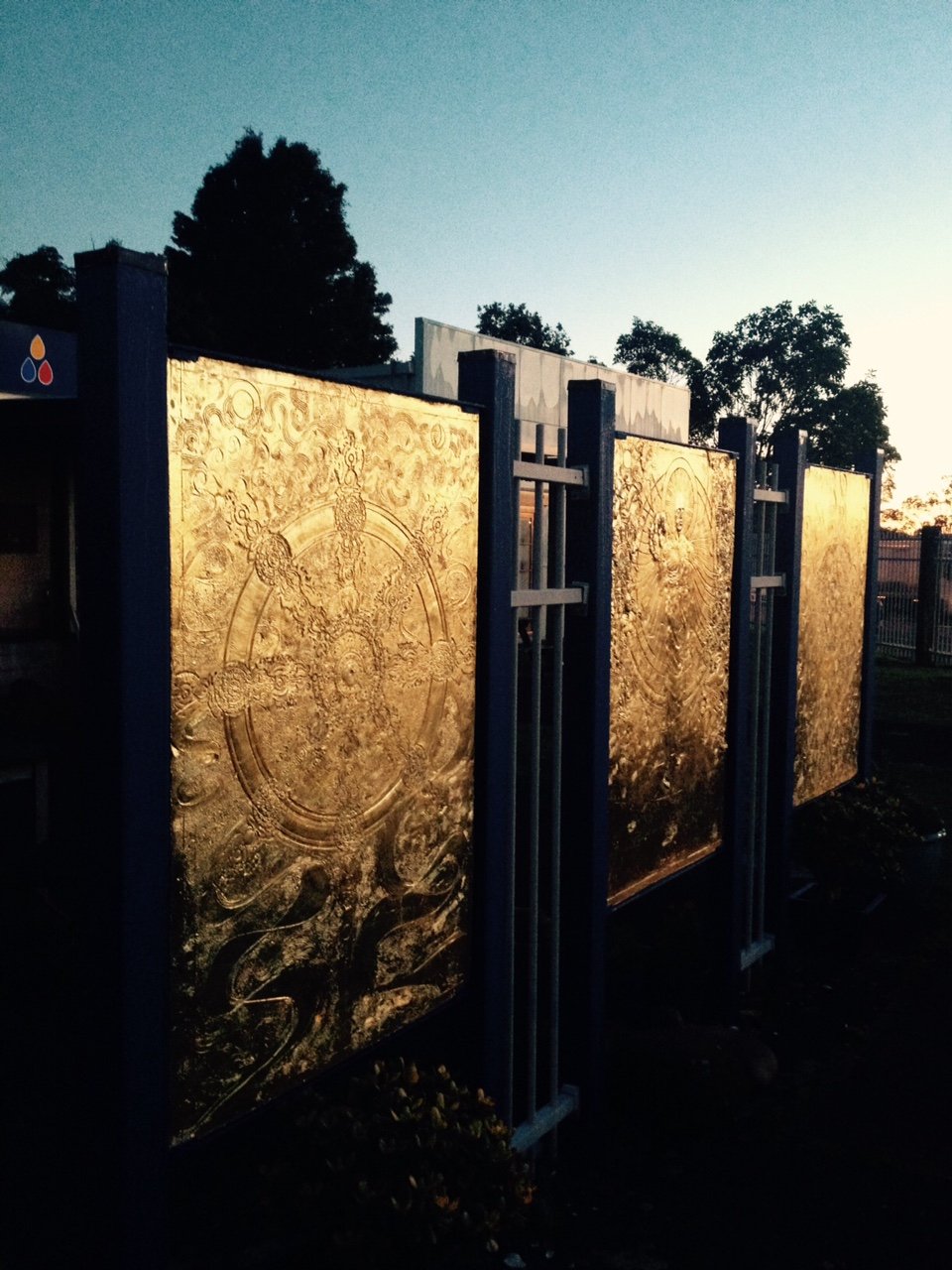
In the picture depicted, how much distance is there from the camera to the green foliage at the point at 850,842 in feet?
18.2

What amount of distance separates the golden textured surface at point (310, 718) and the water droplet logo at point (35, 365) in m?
6.27

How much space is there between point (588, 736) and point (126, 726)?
1.86m

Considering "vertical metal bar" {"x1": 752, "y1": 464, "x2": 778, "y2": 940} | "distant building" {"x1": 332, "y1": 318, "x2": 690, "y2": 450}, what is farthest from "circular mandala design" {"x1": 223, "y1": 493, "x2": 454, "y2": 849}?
"distant building" {"x1": 332, "y1": 318, "x2": 690, "y2": 450}

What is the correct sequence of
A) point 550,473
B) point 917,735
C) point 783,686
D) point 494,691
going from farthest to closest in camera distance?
point 917,735 < point 783,686 < point 550,473 < point 494,691

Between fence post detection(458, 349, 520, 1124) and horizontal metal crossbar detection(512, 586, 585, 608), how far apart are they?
3.7 inches

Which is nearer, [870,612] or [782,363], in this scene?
[870,612]

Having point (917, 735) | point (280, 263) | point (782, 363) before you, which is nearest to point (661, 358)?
point (782, 363)

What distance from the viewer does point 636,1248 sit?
3.14 m

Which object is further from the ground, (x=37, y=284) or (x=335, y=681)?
(x=37, y=284)

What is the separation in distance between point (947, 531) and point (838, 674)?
16000 mm

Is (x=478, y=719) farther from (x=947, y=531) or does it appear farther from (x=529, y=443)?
(x=947, y=531)

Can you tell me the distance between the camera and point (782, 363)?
6041 centimetres

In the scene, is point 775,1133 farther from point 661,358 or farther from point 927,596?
point 661,358

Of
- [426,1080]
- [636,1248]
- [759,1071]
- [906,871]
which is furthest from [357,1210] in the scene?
[906,871]
